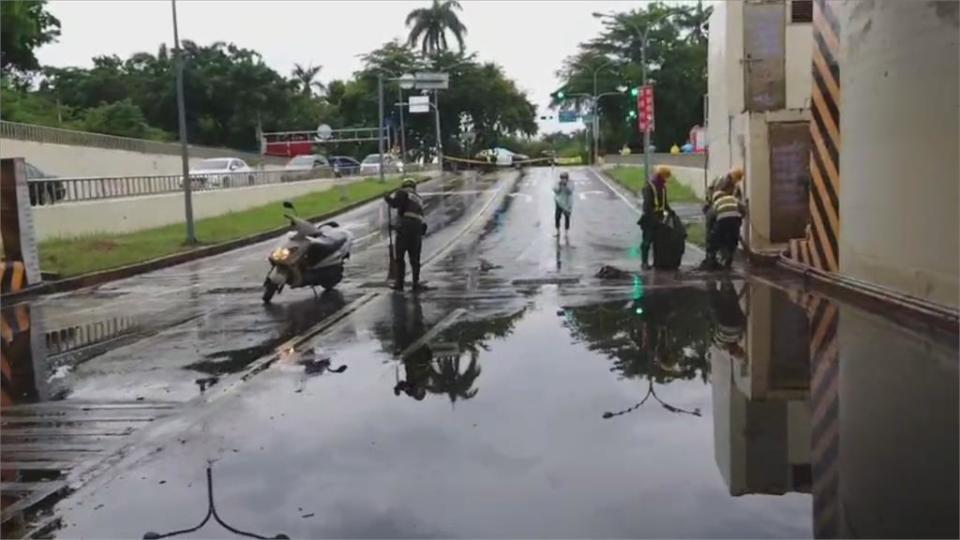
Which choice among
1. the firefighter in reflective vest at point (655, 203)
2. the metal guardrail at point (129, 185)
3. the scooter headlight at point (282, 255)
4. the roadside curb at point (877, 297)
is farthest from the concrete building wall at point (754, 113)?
the metal guardrail at point (129, 185)

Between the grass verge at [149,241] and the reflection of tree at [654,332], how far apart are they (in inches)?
447

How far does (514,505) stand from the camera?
16.4 ft

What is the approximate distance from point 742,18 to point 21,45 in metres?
42.8

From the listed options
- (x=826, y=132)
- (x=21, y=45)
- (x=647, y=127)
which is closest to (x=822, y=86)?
(x=826, y=132)

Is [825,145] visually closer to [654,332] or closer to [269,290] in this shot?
[654,332]

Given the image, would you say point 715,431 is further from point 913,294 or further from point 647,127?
point 647,127

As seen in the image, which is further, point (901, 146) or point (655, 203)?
point (655, 203)

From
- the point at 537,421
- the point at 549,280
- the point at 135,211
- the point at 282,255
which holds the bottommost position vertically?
the point at 549,280

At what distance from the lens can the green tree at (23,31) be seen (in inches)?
1833

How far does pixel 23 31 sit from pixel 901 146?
48056 millimetres

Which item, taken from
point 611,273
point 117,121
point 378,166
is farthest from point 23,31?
point 611,273

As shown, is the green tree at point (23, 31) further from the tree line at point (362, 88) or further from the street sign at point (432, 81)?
the street sign at point (432, 81)

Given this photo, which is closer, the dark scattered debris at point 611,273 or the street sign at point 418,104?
the dark scattered debris at point 611,273

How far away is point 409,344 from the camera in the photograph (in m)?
10.2
